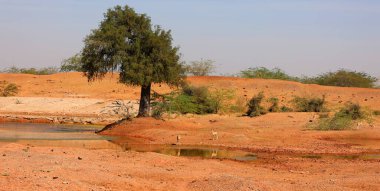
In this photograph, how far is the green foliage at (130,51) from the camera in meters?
35.6

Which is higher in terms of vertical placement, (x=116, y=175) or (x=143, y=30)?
(x=143, y=30)

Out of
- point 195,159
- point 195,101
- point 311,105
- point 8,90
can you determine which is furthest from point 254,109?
point 8,90

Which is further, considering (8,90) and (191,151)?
(8,90)

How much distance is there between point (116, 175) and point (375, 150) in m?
14.8

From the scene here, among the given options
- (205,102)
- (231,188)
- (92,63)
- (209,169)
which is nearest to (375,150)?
(209,169)

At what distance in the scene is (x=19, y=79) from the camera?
70562 mm

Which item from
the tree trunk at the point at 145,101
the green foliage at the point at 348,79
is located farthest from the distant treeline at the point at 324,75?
the tree trunk at the point at 145,101

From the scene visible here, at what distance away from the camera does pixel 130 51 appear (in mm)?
36375

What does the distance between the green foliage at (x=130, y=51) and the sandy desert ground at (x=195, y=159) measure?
107 inches

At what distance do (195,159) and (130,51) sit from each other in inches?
570

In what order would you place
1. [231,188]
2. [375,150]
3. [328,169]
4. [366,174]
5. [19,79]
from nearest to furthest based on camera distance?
[231,188]
[366,174]
[328,169]
[375,150]
[19,79]

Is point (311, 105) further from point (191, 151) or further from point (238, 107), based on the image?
point (191, 151)

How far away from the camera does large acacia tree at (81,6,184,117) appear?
3556 cm

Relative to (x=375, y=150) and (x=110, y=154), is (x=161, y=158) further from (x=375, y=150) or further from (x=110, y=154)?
(x=375, y=150)
